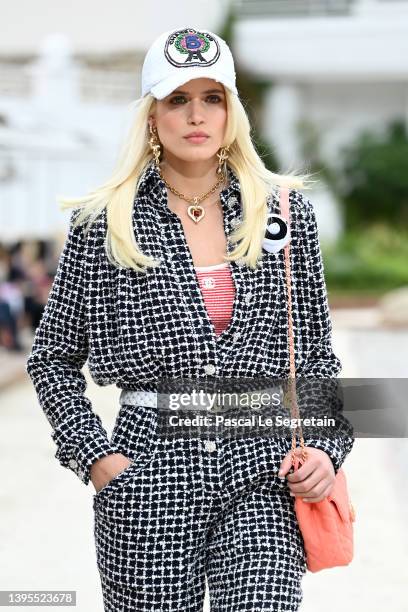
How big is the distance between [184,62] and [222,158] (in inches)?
10.5

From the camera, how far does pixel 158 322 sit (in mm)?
2807

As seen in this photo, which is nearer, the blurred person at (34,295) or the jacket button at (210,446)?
the jacket button at (210,446)

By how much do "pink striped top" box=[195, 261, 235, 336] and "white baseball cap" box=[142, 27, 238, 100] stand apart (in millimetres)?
424

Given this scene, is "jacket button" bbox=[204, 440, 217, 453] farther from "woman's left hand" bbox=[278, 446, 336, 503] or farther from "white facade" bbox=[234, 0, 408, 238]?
"white facade" bbox=[234, 0, 408, 238]

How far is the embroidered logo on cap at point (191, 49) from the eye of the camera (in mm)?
2881

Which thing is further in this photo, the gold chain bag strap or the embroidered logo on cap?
the embroidered logo on cap

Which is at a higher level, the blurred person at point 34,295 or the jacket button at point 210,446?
the blurred person at point 34,295

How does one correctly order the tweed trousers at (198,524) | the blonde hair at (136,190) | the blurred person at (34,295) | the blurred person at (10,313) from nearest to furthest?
the tweed trousers at (198,524)
the blonde hair at (136,190)
the blurred person at (10,313)
the blurred person at (34,295)

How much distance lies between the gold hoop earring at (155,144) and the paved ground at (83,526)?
7.20 ft

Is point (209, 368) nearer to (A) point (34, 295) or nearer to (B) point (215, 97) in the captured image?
(B) point (215, 97)

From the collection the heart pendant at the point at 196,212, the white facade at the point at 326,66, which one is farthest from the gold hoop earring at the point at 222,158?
the white facade at the point at 326,66

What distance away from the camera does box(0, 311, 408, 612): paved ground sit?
5.11 metres

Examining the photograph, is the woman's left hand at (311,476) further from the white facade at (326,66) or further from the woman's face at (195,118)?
the white facade at (326,66)

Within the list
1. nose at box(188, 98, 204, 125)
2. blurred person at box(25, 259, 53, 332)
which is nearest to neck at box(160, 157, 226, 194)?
nose at box(188, 98, 204, 125)
